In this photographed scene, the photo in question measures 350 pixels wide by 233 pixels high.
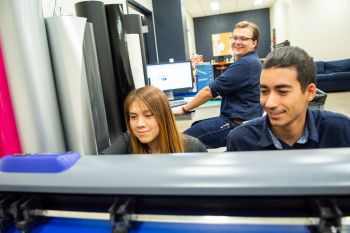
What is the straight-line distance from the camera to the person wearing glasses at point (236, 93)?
196 centimetres

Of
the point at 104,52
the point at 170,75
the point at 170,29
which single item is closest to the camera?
the point at 104,52

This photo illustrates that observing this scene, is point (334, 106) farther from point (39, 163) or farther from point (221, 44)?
point (221, 44)

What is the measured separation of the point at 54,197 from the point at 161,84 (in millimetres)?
2434

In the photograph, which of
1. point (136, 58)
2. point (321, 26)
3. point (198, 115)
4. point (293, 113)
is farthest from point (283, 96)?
point (321, 26)

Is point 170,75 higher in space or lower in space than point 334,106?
higher

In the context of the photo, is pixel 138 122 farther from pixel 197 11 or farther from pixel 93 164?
pixel 197 11

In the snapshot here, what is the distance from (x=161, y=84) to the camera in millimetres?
2969

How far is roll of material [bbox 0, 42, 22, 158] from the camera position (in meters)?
0.74

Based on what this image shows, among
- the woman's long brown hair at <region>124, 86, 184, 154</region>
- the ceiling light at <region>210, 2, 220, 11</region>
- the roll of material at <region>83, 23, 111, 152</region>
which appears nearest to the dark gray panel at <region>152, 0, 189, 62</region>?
the ceiling light at <region>210, 2, 220, 11</region>

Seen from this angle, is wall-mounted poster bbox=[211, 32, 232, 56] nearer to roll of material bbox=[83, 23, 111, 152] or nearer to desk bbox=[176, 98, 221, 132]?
desk bbox=[176, 98, 221, 132]

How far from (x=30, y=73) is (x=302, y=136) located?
904 millimetres

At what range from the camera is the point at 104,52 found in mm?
1023

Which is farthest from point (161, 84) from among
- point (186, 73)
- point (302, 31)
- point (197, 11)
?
point (197, 11)

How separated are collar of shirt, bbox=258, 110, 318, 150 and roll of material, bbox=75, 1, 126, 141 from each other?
1.86 ft
